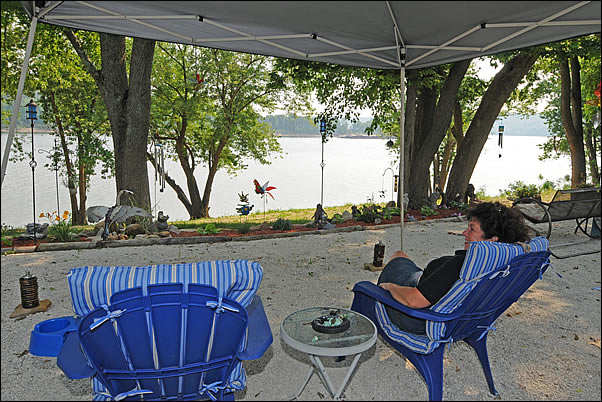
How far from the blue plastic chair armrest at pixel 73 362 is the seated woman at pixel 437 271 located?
151 cm

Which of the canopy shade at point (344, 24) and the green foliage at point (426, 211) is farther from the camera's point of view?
the green foliage at point (426, 211)

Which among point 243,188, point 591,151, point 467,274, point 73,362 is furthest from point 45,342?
point 243,188

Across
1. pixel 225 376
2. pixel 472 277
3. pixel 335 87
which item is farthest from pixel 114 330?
pixel 335 87

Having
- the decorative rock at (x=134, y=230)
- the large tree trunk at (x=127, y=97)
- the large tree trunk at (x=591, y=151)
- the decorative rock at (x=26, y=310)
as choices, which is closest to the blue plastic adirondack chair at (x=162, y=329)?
the decorative rock at (x=26, y=310)

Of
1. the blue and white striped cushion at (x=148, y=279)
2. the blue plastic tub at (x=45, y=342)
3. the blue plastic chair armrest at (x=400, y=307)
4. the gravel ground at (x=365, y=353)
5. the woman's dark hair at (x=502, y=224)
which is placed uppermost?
the woman's dark hair at (x=502, y=224)

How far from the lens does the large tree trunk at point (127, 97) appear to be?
714 centimetres

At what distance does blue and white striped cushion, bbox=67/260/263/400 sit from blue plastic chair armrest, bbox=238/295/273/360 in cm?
6

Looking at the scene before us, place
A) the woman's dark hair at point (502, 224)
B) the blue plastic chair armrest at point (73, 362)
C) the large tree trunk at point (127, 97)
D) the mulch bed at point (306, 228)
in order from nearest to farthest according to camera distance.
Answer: the blue plastic chair armrest at point (73, 362) < the woman's dark hair at point (502, 224) < the mulch bed at point (306, 228) < the large tree trunk at point (127, 97)

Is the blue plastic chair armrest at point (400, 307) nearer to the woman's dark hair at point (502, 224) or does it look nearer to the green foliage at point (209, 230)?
the woman's dark hair at point (502, 224)

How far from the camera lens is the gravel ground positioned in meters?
2.56

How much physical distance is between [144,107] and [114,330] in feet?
20.5

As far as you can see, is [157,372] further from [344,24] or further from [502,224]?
[344,24]

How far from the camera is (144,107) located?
730cm

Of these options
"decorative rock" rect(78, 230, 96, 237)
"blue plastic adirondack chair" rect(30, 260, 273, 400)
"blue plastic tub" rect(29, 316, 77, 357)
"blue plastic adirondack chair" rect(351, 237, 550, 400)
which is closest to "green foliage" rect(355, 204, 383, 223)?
"decorative rock" rect(78, 230, 96, 237)
